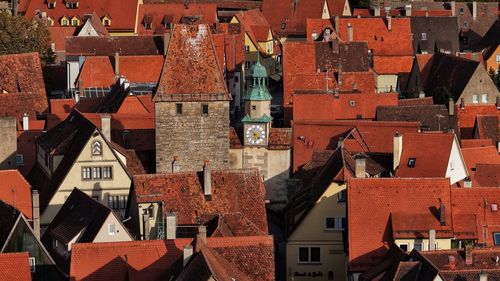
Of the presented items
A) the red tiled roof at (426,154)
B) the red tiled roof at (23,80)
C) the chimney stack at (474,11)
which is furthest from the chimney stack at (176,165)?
the chimney stack at (474,11)

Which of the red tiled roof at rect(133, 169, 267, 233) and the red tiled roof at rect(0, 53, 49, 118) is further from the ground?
the red tiled roof at rect(0, 53, 49, 118)

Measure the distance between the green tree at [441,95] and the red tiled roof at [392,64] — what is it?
14.8 meters

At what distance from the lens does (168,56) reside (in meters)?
88.9

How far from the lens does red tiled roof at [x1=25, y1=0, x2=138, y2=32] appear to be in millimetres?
152125

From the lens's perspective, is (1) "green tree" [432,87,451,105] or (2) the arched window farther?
(1) "green tree" [432,87,451,105]

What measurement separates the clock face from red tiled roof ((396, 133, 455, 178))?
8.50 meters

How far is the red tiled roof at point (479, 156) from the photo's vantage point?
95662 millimetres

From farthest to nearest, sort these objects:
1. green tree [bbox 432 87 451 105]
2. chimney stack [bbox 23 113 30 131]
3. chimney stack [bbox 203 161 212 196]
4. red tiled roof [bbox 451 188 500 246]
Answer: green tree [bbox 432 87 451 105] < chimney stack [bbox 23 113 30 131] < chimney stack [bbox 203 161 212 196] < red tiled roof [bbox 451 188 500 246]

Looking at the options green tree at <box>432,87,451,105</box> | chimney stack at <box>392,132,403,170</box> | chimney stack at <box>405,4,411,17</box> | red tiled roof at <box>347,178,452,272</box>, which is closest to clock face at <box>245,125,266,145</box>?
chimney stack at <box>392,132,403,170</box>

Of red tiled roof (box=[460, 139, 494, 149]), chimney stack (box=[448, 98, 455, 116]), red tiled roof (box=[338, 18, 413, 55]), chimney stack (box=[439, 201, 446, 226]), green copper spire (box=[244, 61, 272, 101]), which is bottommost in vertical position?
chimney stack (box=[439, 201, 446, 226])

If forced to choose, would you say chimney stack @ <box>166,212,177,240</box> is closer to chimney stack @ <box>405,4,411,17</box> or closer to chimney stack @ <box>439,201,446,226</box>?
chimney stack @ <box>439,201,446,226</box>

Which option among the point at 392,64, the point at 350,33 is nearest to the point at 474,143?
the point at 392,64

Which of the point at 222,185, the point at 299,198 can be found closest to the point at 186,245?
the point at 222,185

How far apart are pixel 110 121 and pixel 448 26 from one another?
51.5m
